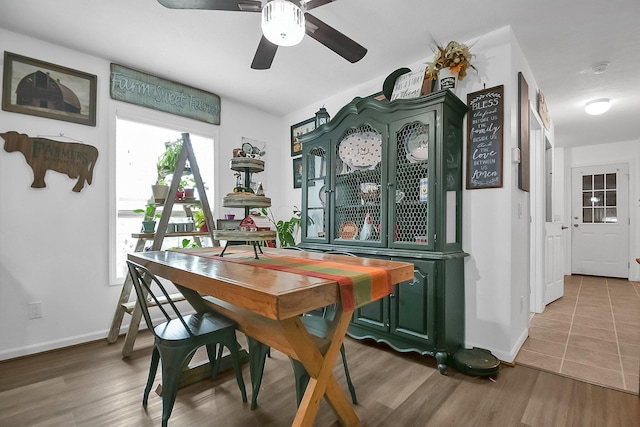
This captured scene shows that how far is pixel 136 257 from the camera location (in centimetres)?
188

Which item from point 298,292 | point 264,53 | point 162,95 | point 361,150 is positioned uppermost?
point 162,95

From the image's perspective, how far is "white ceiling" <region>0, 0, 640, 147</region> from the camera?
2115mm

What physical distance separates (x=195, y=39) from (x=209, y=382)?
101 inches

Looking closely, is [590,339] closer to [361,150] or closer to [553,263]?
[553,263]

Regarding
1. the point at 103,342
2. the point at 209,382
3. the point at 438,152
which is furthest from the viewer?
the point at 103,342

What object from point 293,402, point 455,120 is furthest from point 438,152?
point 293,402

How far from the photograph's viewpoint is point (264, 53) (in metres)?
2.08

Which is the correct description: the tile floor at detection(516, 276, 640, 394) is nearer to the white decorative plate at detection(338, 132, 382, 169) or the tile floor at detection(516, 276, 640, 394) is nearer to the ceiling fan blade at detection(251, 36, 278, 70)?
the white decorative plate at detection(338, 132, 382, 169)

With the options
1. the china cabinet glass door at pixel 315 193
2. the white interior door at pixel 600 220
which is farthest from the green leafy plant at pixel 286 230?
the white interior door at pixel 600 220

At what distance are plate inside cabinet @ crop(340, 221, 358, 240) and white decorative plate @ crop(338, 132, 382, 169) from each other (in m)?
0.53

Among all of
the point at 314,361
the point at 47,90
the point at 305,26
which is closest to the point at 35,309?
the point at 47,90

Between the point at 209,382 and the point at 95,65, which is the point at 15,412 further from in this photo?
the point at 95,65

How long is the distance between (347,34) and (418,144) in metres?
1.05

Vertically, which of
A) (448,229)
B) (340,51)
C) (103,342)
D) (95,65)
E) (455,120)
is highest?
(95,65)
